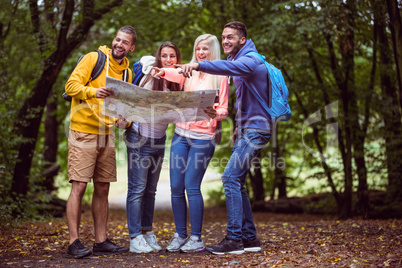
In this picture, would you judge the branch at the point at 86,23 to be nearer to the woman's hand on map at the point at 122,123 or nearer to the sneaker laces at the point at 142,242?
the woman's hand on map at the point at 122,123

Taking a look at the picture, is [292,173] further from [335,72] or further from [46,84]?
[46,84]

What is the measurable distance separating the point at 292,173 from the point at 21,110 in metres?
7.46

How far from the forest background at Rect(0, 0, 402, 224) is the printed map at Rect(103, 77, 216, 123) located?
2404 mm

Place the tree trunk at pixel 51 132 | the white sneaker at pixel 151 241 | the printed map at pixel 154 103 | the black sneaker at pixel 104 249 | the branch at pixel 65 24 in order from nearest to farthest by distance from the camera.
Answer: the printed map at pixel 154 103 < the black sneaker at pixel 104 249 < the white sneaker at pixel 151 241 < the branch at pixel 65 24 < the tree trunk at pixel 51 132

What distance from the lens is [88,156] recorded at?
13.1 ft

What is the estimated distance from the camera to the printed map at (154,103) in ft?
12.3

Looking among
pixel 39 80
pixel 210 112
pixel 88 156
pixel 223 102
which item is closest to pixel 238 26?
pixel 223 102

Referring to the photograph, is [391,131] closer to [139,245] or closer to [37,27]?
[139,245]

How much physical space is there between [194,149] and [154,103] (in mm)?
607

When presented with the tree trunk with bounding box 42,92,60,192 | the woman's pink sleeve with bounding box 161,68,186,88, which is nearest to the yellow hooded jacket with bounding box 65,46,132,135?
the woman's pink sleeve with bounding box 161,68,186,88

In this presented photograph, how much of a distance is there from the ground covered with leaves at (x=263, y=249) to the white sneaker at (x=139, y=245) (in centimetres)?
7

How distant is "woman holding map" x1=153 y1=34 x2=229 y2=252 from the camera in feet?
13.5

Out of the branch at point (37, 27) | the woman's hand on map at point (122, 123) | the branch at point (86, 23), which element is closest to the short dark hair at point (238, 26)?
the woman's hand on map at point (122, 123)

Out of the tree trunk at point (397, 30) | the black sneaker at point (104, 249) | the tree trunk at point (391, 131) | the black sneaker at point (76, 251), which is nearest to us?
the black sneaker at point (76, 251)
